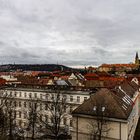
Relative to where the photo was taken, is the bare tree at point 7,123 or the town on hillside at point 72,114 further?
the bare tree at point 7,123

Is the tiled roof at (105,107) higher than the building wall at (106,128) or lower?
higher

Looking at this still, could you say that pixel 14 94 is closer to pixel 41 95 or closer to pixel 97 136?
pixel 41 95

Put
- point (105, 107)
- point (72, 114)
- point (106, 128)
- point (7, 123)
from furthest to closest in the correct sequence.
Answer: point (7, 123)
point (72, 114)
point (105, 107)
point (106, 128)

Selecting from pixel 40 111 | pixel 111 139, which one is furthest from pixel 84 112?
pixel 40 111

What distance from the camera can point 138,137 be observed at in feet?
124

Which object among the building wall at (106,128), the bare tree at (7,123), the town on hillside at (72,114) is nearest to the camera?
the building wall at (106,128)

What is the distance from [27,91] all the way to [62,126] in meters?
11.5

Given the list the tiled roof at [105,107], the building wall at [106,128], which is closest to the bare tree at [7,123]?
the building wall at [106,128]

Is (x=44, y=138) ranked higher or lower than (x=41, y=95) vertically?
lower

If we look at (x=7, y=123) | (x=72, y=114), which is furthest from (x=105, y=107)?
(x=7, y=123)

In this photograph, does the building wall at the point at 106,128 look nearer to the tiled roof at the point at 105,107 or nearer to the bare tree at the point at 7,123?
the tiled roof at the point at 105,107

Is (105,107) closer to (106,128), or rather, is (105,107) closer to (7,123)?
(106,128)

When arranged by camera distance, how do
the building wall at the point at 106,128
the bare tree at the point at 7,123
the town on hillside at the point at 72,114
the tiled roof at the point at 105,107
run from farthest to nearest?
the bare tree at the point at 7,123
the town on hillside at the point at 72,114
the tiled roof at the point at 105,107
the building wall at the point at 106,128

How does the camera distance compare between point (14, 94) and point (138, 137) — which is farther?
point (14, 94)
